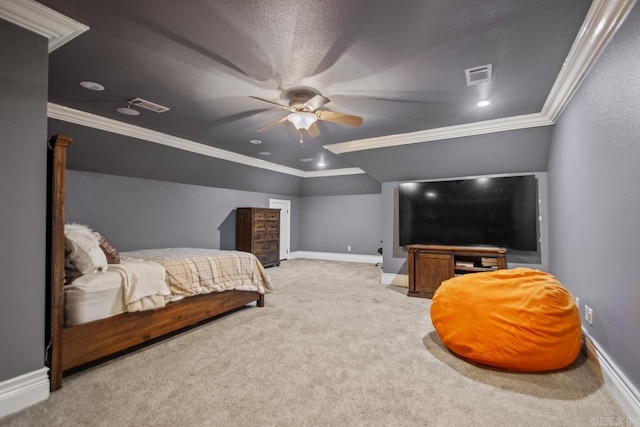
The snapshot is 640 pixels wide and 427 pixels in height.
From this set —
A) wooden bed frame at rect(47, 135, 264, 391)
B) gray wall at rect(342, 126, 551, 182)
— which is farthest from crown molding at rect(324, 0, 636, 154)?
wooden bed frame at rect(47, 135, 264, 391)

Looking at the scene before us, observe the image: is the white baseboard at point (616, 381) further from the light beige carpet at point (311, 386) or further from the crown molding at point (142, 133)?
the crown molding at point (142, 133)

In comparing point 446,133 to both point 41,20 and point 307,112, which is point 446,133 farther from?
point 41,20

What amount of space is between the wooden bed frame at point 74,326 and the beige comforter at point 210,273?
0.62 feet

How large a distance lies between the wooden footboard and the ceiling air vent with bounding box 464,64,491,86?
11.3ft

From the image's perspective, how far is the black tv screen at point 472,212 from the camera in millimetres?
4391


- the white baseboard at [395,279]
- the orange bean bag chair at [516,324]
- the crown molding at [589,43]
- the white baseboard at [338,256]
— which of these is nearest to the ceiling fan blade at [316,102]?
the crown molding at [589,43]

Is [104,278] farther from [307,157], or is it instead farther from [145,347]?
[307,157]

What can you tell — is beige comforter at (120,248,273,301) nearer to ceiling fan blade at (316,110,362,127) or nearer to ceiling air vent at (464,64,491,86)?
ceiling fan blade at (316,110,362,127)

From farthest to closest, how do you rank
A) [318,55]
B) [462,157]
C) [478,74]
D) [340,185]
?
[340,185] < [462,157] < [478,74] < [318,55]

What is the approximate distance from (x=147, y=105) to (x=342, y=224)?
576cm

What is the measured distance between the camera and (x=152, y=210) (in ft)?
17.1

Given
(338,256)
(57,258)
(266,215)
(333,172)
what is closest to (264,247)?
(266,215)

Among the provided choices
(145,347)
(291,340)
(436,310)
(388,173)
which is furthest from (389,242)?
(145,347)

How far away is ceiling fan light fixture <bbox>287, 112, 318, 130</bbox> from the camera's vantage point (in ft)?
10.4
